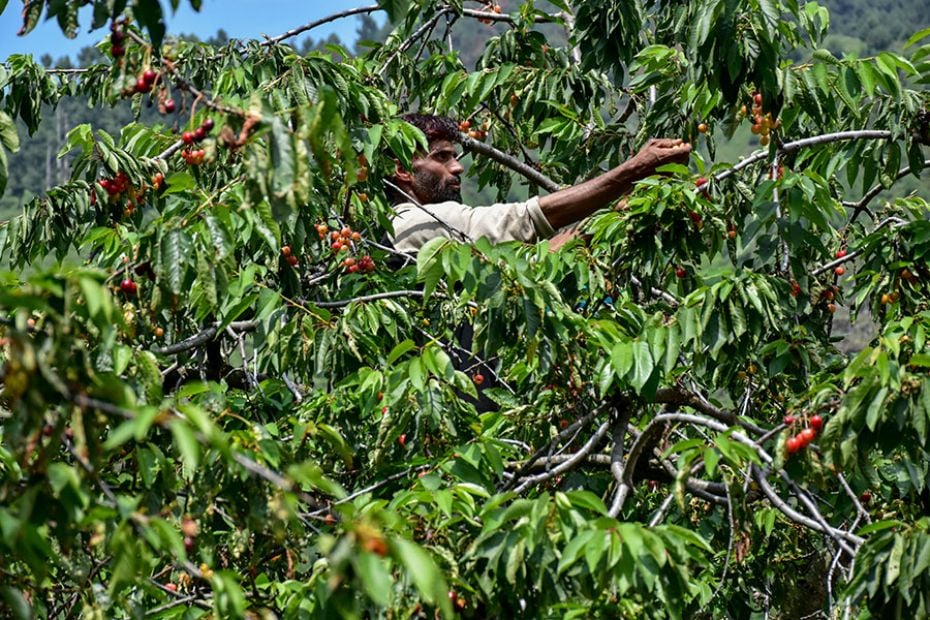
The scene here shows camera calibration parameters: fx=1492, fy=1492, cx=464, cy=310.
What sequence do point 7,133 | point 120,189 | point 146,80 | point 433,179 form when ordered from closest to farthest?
point 146,80 < point 7,133 < point 120,189 < point 433,179

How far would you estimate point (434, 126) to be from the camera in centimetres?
562

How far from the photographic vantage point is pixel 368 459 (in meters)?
4.44

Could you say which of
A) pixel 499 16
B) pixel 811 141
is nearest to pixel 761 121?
pixel 811 141

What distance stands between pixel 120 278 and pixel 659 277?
6.46 ft

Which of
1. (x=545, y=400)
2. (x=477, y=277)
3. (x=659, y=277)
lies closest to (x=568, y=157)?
(x=659, y=277)

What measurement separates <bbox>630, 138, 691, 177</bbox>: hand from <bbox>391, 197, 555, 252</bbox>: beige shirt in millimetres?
445

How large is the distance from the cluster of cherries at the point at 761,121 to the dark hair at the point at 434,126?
1.40 metres

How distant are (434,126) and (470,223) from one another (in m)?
0.64

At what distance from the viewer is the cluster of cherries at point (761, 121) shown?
14.4 feet

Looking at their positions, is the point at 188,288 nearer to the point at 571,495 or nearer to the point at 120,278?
the point at 120,278

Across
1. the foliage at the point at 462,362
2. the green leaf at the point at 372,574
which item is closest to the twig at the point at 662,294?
the foliage at the point at 462,362

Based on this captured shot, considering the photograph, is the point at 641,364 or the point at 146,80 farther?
the point at 641,364

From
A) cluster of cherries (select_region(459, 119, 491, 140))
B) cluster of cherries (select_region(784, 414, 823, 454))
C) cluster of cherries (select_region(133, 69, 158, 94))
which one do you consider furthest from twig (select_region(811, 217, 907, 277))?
cluster of cherries (select_region(133, 69, 158, 94))

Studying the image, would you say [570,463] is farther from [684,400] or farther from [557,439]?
[684,400]
